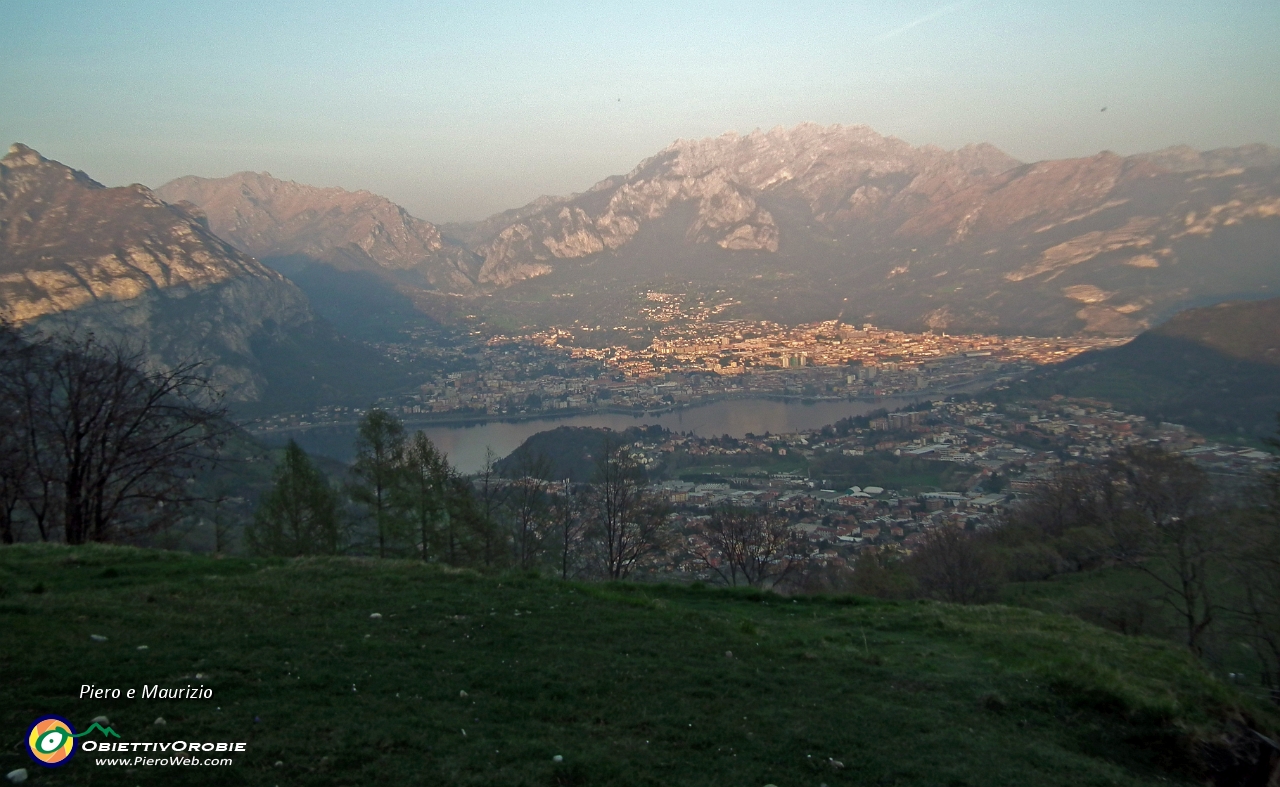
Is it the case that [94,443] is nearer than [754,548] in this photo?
Yes

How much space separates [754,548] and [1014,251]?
14387 centimetres

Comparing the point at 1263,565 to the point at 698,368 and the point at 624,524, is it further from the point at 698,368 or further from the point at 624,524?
the point at 698,368

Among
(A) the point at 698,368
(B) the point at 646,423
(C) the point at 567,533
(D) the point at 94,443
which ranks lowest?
(B) the point at 646,423

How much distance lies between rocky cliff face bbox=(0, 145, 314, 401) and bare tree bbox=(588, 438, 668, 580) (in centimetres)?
7055

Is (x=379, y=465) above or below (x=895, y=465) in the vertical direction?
above

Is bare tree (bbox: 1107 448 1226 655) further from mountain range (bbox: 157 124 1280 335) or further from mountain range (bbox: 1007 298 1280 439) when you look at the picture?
mountain range (bbox: 157 124 1280 335)

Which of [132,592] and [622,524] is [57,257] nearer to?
[622,524]

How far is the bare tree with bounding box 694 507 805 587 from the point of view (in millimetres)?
25469

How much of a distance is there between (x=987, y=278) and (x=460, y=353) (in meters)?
96.9

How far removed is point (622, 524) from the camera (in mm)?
24828

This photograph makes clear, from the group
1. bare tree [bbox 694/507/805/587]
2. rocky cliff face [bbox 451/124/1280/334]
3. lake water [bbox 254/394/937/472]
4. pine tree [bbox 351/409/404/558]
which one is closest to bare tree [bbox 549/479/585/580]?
bare tree [bbox 694/507/805/587]

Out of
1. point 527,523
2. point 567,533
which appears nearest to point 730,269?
point 567,533

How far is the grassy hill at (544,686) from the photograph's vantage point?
5.92 metres

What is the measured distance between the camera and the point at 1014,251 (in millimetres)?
147125
